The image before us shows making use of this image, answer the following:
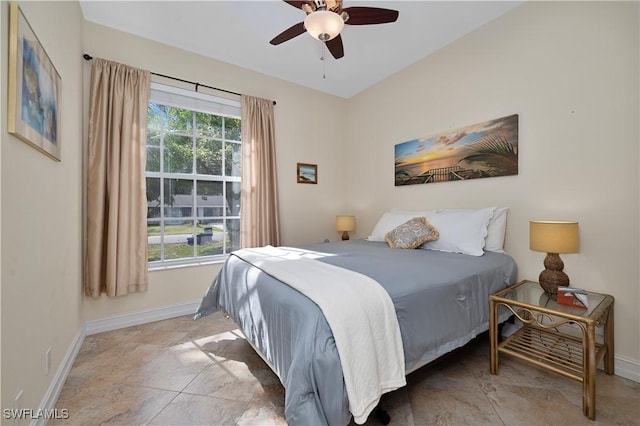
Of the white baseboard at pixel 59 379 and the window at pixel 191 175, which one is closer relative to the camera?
the white baseboard at pixel 59 379

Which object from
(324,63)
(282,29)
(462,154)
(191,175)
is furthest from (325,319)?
(324,63)

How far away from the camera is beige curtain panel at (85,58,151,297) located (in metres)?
2.46

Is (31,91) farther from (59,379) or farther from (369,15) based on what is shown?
(369,15)

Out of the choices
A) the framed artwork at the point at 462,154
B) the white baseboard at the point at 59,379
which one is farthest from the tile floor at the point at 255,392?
the framed artwork at the point at 462,154

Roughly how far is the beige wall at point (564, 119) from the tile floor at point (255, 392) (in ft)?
2.26

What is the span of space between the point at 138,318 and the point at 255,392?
5.79ft

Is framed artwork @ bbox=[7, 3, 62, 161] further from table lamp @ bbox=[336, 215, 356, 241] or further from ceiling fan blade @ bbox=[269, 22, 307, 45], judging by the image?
table lamp @ bbox=[336, 215, 356, 241]

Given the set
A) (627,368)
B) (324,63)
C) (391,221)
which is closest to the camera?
(627,368)

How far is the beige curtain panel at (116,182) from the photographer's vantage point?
2463 millimetres

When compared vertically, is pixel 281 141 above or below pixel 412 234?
above

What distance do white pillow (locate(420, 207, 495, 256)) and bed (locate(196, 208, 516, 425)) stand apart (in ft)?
0.26

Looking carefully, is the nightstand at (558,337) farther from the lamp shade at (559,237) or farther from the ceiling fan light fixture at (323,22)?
the ceiling fan light fixture at (323,22)

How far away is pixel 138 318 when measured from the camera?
8.89ft

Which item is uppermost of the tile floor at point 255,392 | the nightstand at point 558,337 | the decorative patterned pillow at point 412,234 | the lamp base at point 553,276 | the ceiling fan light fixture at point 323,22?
the ceiling fan light fixture at point 323,22
